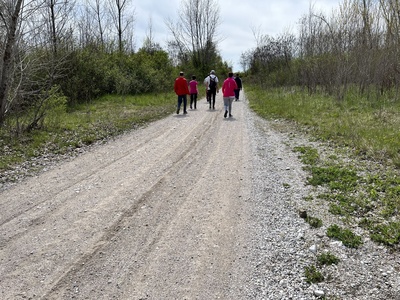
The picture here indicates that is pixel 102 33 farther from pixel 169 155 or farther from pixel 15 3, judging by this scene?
pixel 169 155

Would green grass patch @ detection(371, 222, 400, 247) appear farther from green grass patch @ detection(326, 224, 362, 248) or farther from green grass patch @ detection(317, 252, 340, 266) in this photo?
green grass patch @ detection(317, 252, 340, 266)


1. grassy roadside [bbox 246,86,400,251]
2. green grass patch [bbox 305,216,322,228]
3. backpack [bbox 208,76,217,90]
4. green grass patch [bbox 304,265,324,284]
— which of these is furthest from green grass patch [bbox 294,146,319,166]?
backpack [bbox 208,76,217,90]

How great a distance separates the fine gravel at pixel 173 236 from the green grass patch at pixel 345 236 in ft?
0.28

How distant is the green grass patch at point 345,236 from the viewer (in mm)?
3504

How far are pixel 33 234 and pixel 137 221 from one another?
1237mm

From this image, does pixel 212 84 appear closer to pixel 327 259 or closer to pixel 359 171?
pixel 359 171

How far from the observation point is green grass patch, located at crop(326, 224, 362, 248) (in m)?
3.50

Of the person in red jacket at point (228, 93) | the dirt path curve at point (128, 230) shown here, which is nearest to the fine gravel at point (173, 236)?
the dirt path curve at point (128, 230)

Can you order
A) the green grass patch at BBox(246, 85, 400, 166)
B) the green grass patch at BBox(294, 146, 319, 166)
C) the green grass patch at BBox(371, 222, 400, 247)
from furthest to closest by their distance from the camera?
1. the green grass patch at BBox(246, 85, 400, 166)
2. the green grass patch at BBox(294, 146, 319, 166)
3. the green grass patch at BBox(371, 222, 400, 247)

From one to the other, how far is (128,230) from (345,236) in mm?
2607

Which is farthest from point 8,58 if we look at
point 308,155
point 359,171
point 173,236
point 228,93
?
point 359,171

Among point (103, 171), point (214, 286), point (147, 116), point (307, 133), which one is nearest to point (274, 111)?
point (307, 133)

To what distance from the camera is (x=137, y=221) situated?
4.11 metres

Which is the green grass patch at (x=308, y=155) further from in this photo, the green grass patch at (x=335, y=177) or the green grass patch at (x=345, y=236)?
A: the green grass patch at (x=345, y=236)
